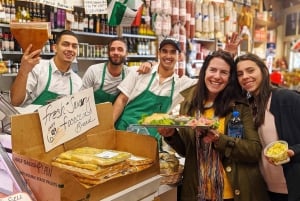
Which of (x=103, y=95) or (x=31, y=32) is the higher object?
(x=31, y=32)

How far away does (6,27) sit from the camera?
393 cm

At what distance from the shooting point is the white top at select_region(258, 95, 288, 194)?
6.16 feet

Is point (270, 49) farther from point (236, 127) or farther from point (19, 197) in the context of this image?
point (19, 197)

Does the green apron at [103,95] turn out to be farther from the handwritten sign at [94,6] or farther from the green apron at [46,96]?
the handwritten sign at [94,6]

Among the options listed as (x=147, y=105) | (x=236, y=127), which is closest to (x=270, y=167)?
(x=236, y=127)

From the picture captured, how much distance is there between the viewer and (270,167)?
6.18 ft

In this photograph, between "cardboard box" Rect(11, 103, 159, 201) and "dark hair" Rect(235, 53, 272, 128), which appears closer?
"cardboard box" Rect(11, 103, 159, 201)

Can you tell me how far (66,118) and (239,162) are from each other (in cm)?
95

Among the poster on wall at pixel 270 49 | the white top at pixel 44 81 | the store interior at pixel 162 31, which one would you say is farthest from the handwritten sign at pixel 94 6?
the poster on wall at pixel 270 49

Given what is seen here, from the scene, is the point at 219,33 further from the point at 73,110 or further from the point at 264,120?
the point at 73,110

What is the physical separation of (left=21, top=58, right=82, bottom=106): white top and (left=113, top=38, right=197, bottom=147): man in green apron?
1.84ft

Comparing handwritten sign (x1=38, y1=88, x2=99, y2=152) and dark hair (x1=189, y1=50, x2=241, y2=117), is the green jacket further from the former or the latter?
handwritten sign (x1=38, y1=88, x2=99, y2=152)

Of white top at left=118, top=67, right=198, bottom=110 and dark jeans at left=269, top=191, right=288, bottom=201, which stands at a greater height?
white top at left=118, top=67, right=198, bottom=110

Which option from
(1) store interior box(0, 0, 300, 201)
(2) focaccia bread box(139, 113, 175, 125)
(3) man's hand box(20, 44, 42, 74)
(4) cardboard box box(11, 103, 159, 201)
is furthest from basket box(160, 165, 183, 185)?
(3) man's hand box(20, 44, 42, 74)
